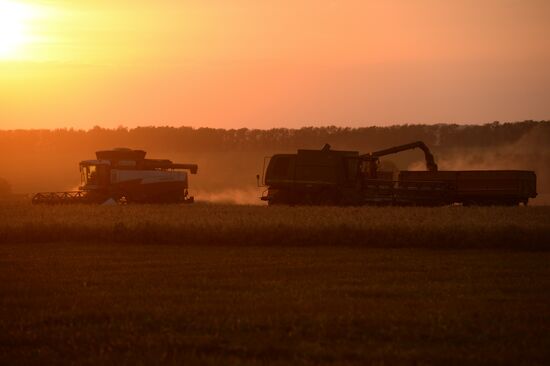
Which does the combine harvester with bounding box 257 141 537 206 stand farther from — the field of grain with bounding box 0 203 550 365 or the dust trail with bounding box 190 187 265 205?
the dust trail with bounding box 190 187 265 205

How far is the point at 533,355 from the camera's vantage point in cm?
1115

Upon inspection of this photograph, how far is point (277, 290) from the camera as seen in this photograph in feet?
53.1

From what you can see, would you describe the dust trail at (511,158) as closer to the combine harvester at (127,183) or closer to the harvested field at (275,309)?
the combine harvester at (127,183)

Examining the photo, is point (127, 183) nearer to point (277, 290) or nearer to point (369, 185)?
point (369, 185)

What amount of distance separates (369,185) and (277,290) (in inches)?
961

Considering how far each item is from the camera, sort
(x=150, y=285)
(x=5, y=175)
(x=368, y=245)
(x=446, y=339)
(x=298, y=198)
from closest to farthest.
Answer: (x=446, y=339) → (x=150, y=285) → (x=368, y=245) → (x=298, y=198) → (x=5, y=175)

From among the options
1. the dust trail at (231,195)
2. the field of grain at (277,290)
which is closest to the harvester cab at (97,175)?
the field of grain at (277,290)

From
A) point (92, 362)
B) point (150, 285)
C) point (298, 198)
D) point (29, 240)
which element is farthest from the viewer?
point (298, 198)

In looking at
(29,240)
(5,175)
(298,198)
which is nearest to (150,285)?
(29,240)

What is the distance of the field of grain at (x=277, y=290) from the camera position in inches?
455

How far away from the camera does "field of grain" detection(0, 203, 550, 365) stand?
455 inches

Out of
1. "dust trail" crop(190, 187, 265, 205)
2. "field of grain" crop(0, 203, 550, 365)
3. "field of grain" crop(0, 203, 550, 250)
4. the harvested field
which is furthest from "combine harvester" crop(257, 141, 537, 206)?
"dust trail" crop(190, 187, 265, 205)

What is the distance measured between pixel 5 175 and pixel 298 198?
226 ft

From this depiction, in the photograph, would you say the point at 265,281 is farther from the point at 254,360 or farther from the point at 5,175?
the point at 5,175
